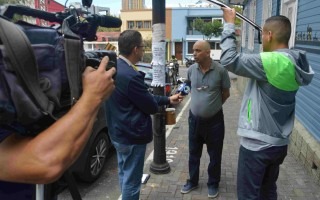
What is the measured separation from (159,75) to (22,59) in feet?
11.5

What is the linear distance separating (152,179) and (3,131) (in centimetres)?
344

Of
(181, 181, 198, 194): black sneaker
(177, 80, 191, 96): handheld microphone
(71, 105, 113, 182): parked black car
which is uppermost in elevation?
(177, 80, 191, 96): handheld microphone

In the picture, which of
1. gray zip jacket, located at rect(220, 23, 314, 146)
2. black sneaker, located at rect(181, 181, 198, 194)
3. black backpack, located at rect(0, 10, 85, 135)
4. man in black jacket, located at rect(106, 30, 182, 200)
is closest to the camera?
black backpack, located at rect(0, 10, 85, 135)

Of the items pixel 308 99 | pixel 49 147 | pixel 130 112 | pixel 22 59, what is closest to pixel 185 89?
pixel 130 112

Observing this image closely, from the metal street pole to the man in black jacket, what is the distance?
1164 millimetres

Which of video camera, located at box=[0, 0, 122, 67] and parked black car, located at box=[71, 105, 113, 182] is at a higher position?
video camera, located at box=[0, 0, 122, 67]

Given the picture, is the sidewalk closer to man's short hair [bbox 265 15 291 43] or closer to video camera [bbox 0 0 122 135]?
man's short hair [bbox 265 15 291 43]

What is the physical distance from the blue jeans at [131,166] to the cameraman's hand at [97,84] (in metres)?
1.95

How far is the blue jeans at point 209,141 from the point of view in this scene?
380cm

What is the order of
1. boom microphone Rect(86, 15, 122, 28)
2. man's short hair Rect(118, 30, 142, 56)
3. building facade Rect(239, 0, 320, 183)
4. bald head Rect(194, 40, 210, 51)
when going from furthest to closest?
building facade Rect(239, 0, 320, 183) → bald head Rect(194, 40, 210, 51) → man's short hair Rect(118, 30, 142, 56) → boom microphone Rect(86, 15, 122, 28)

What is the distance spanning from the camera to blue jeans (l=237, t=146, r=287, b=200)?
8.75 ft

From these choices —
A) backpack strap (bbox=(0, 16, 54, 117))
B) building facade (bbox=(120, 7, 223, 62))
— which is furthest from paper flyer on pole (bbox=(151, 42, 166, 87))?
building facade (bbox=(120, 7, 223, 62))

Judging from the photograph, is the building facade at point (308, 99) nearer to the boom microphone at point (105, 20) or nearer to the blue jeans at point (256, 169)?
the blue jeans at point (256, 169)

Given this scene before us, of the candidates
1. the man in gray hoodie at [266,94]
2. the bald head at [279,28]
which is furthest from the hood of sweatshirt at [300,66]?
the bald head at [279,28]
